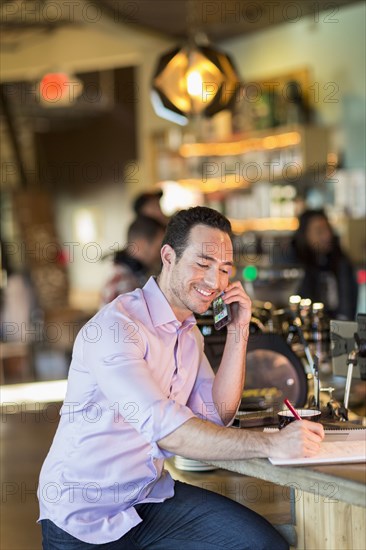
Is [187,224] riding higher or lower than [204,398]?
higher

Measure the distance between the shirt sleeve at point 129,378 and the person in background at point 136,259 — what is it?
230 centimetres

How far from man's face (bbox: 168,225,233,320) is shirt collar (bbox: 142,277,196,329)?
40 millimetres

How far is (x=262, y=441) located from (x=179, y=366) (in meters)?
0.46

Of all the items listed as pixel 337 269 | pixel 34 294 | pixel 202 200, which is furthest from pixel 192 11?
pixel 337 269

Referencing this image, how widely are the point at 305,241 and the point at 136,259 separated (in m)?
1.65

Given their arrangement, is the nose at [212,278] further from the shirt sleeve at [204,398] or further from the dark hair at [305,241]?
the dark hair at [305,241]

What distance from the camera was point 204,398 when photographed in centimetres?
279

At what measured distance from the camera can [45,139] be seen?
50.9 ft

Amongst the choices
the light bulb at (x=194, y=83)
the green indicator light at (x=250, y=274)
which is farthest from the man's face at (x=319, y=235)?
the light bulb at (x=194, y=83)

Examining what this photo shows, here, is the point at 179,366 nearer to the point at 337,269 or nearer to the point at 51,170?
the point at 337,269

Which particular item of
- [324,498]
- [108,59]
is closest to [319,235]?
[324,498]

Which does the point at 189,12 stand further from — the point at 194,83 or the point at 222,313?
the point at 222,313

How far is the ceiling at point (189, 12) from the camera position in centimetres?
834

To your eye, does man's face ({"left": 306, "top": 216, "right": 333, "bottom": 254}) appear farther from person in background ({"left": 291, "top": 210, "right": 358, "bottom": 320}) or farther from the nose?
the nose
